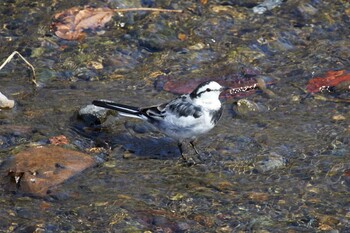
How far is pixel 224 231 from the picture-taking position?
6539 millimetres

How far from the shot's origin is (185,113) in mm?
7836

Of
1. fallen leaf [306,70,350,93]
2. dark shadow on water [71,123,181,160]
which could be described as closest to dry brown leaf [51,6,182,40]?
dark shadow on water [71,123,181,160]

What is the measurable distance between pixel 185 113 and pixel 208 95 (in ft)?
1.06

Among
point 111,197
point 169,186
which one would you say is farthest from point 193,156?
point 111,197

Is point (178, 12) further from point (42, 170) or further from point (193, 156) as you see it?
point (42, 170)

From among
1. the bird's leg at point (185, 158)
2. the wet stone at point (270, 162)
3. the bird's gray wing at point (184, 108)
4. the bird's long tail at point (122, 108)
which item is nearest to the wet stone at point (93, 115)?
the bird's long tail at point (122, 108)

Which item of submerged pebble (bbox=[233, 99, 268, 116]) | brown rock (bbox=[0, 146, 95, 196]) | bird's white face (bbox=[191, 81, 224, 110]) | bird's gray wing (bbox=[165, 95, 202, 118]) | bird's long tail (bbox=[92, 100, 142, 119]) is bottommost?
submerged pebble (bbox=[233, 99, 268, 116])

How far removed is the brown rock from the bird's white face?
4.07 ft

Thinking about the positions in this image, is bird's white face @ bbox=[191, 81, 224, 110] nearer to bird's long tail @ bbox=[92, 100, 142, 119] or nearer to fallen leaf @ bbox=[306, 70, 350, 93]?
bird's long tail @ bbox=[92, 100, 142, 119]

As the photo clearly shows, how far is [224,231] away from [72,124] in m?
2.47

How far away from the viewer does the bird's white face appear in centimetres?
785

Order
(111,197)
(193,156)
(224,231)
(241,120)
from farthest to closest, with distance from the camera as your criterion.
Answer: (241,120)
(193,156)
(111,197)
(224,231)

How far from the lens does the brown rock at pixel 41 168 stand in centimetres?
697

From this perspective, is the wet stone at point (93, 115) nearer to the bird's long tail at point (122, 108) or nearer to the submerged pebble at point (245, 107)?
the bird's long tail at point (122, 108)
